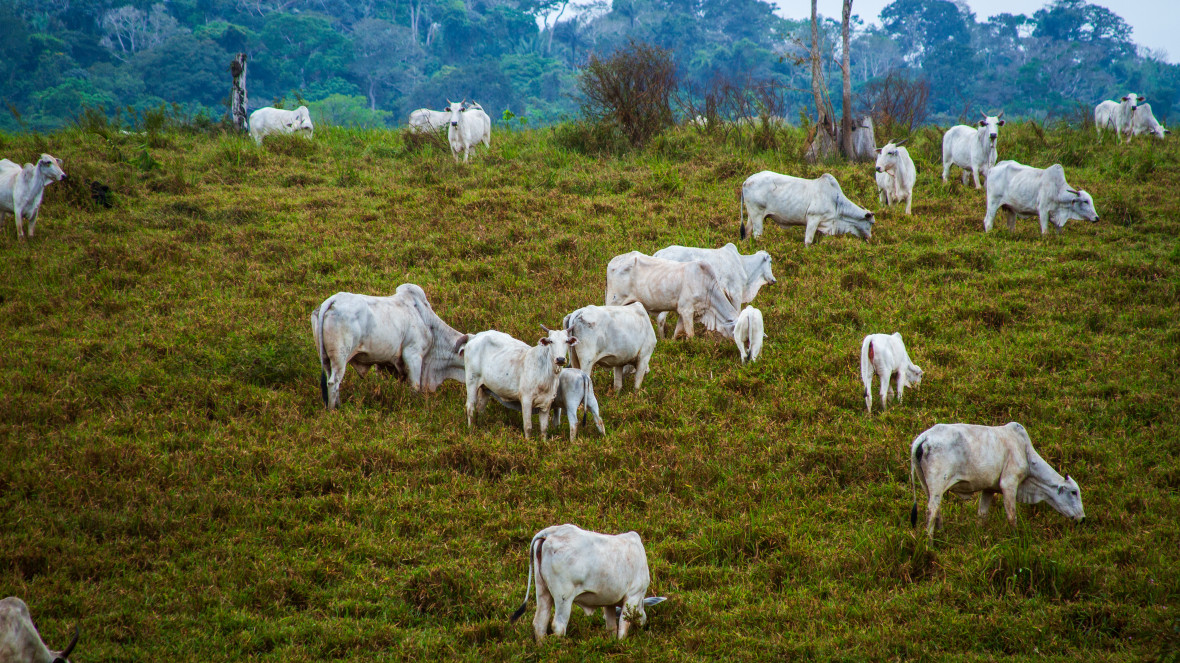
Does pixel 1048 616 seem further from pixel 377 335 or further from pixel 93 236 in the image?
pixel 93 236

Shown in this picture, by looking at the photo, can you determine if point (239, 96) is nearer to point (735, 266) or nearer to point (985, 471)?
point (735, 266)

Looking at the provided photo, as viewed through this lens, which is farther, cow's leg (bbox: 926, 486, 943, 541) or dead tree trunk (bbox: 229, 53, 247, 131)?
dead tree trunk (bbox: 229, 53, 247, 131)

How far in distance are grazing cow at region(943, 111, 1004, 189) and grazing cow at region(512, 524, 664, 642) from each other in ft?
44.8

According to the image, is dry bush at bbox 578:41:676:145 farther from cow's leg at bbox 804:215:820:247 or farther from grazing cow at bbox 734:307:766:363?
grazing cow at bbox 734:307:766:363

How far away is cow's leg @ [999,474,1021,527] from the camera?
21.2 ft

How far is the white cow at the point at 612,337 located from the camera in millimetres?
8711

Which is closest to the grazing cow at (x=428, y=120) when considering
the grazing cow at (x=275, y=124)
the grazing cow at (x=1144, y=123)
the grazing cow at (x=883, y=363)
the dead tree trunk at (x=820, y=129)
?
the grazing cow at (x=275, y=124)

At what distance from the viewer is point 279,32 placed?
148 ft

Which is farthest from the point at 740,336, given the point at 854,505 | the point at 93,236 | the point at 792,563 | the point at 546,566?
the point at 93,236

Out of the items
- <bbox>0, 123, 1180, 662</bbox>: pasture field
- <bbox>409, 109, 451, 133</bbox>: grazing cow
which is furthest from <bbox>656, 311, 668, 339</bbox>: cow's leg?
<bbox>409, 109, 451, 133</bbox>: grazing cow

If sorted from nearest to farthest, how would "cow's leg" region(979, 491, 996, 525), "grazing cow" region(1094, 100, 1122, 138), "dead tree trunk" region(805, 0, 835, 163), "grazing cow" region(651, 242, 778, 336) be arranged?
"cow's leg" region(979, 491, 996, 525), "grazing cow" region(651, 242, 778, 336), "dead tree trunk" region(805, 0, 835, 163), "grazing cow" region(1094, 100, 1122, 138)

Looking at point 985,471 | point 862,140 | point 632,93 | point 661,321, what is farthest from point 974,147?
point 985,471

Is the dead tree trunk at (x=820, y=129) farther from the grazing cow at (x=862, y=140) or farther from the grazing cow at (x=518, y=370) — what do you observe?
the grazing cow at (x=518, y=370)

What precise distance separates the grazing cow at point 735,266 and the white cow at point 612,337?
2.01 meters
